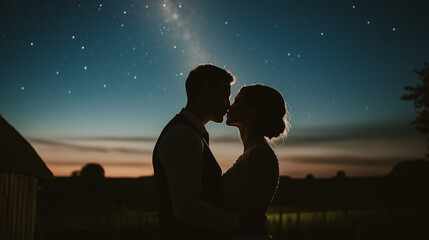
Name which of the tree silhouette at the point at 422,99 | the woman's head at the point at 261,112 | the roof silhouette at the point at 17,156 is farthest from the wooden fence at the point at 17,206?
the tree silhouette at the point at 422,99

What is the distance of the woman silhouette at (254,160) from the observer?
381 cm

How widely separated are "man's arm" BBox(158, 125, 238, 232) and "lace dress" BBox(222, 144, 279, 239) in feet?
2.42

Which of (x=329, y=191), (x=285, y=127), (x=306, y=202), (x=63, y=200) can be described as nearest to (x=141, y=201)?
(x=63, y=200)

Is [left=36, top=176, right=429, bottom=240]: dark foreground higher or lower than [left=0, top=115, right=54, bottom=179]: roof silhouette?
lower

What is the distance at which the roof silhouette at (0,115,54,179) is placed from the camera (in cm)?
1042

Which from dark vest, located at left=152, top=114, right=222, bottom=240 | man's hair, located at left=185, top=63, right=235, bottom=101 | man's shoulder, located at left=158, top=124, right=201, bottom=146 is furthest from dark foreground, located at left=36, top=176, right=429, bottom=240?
man's shoulder, located at left=158, top=124, right=201, bottom=146

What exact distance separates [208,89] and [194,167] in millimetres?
819

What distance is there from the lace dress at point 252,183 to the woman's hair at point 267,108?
0.32m

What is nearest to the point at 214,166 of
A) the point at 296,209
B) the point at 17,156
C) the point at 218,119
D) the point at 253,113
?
the point at 218,119

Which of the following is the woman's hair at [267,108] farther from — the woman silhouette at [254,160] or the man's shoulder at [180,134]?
the man's shoulder at [180,134]

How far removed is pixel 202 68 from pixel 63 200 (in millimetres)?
47551

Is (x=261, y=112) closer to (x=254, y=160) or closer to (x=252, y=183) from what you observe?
(x=254, y=160)

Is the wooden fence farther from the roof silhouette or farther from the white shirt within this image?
the white shirt

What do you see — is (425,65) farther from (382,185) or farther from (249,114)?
(249,114)
